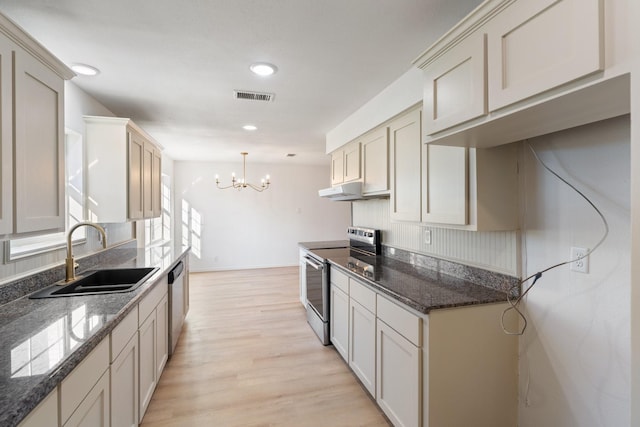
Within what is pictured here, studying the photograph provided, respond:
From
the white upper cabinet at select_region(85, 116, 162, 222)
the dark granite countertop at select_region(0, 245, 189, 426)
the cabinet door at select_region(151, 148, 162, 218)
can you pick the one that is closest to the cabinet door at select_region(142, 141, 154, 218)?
the cabinet door at select_region(151, 148, 162, 218)

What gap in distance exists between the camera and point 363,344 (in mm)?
2182

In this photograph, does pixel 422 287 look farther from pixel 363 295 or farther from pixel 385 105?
pixel 385 105

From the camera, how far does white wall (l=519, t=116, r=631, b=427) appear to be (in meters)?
1.26

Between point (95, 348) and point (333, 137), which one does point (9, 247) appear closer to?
point (95, 348)

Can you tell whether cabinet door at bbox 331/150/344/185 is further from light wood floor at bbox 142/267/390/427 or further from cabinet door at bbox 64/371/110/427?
cabinet door at bbox 64/371/110/427

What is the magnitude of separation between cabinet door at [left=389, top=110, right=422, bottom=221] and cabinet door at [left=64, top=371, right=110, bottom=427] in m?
1.99

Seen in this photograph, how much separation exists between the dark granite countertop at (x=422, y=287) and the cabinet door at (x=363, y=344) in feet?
0.89

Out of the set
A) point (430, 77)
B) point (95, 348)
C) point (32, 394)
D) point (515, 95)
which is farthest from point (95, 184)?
point (515, 95)

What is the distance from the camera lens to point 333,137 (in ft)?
12.7

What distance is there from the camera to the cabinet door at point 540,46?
875 millimetres

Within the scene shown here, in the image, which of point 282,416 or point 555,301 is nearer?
point 555,301

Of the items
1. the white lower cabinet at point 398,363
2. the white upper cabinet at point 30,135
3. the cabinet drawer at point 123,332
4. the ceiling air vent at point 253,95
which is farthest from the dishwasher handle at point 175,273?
the white lower cabinet at point 398,363

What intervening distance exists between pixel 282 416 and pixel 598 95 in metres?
2.36

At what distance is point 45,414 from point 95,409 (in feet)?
1.36
